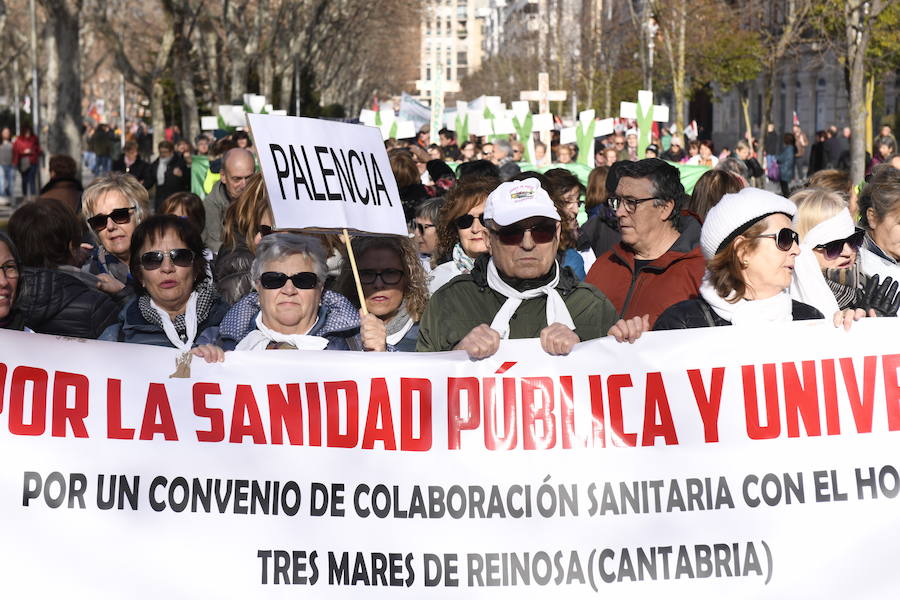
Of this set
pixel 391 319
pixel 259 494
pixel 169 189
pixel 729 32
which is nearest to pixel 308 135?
pixel 391 319

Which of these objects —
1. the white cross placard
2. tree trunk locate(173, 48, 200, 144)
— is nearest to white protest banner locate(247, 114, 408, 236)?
the white cross placard

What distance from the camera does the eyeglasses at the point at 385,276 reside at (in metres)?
5.50

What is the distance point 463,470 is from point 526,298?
0.67 m

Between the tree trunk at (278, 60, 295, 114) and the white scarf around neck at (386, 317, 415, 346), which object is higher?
the tree trunk at (278, 60, 295, 114)

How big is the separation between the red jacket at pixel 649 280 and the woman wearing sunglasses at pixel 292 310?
1.16 m

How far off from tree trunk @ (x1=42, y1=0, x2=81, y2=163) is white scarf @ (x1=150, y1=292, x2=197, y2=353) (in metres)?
19.8

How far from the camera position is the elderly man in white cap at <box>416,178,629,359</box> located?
4.73 metres

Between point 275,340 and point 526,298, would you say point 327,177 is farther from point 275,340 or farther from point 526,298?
point 526,298

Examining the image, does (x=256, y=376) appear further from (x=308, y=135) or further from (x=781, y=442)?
(x=781, y=442)

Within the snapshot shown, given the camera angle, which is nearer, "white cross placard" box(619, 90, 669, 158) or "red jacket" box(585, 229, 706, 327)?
"red jacket" box(585, 229, 706, 327)

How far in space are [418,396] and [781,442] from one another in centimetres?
105

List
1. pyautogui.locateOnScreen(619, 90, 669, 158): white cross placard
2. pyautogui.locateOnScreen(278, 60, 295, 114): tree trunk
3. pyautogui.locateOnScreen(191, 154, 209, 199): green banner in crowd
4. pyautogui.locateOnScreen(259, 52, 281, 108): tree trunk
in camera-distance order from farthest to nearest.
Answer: pyautogui.locateOnScreen(278, 60, 295, 114): tree trunk < pyautogui.locateOnScreen(259, 52, 281, 108): tree trunk < pyautogui.locateOnScreen(619, 90, 669, 158): white cross placard < pyautogui.locateOnScreen(191, 154, 209, 199): green banner in crowd

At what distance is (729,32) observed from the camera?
41.3 metres

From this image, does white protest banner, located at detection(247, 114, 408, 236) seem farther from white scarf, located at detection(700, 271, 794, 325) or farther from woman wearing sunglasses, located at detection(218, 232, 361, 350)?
white scarf, located at detection(700, 271, 794, 325)
